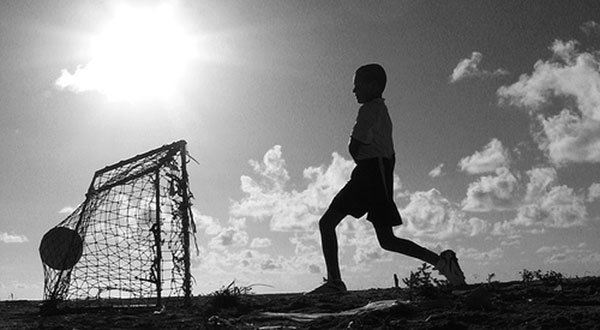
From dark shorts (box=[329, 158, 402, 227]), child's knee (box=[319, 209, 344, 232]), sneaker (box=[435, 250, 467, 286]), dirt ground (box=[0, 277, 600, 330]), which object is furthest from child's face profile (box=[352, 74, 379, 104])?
dirt ground (box=[0, 277, 600, 330])

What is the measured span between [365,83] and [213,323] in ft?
9.85

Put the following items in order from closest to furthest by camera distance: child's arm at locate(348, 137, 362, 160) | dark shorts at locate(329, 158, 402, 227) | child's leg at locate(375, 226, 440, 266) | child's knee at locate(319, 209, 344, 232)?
child's leg at locate(375, 226, 440, 266), dark shorts at locate(329, 158, 402, 227), child's arm at locate(348, 137, 362, 160), child's knee at locate(319, 209, 344, 232)

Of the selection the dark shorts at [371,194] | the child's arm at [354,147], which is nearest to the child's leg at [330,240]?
the dark shorts at [371,194]

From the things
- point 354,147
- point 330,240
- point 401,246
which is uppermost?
point 354,147

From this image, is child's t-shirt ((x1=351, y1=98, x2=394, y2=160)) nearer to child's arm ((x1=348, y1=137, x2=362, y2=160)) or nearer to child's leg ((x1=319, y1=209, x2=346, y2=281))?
child's arm ((x1=348, y1=137, x2=362, y2=160))

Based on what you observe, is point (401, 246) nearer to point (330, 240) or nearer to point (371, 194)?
point (371, 194)

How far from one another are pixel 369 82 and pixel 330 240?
174 cm

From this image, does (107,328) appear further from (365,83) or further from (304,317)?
(365,83)

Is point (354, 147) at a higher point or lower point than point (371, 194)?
higher

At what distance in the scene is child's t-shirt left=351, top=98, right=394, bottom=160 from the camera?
5.90 m

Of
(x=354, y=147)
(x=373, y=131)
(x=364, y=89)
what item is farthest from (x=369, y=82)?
(x=354, y=147)

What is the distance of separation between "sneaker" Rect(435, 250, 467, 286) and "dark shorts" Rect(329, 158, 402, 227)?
563 mm

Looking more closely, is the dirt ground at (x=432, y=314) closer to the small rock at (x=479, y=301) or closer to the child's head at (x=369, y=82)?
the small rock at (x=479, y=301)

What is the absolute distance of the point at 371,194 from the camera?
578 centimetres
